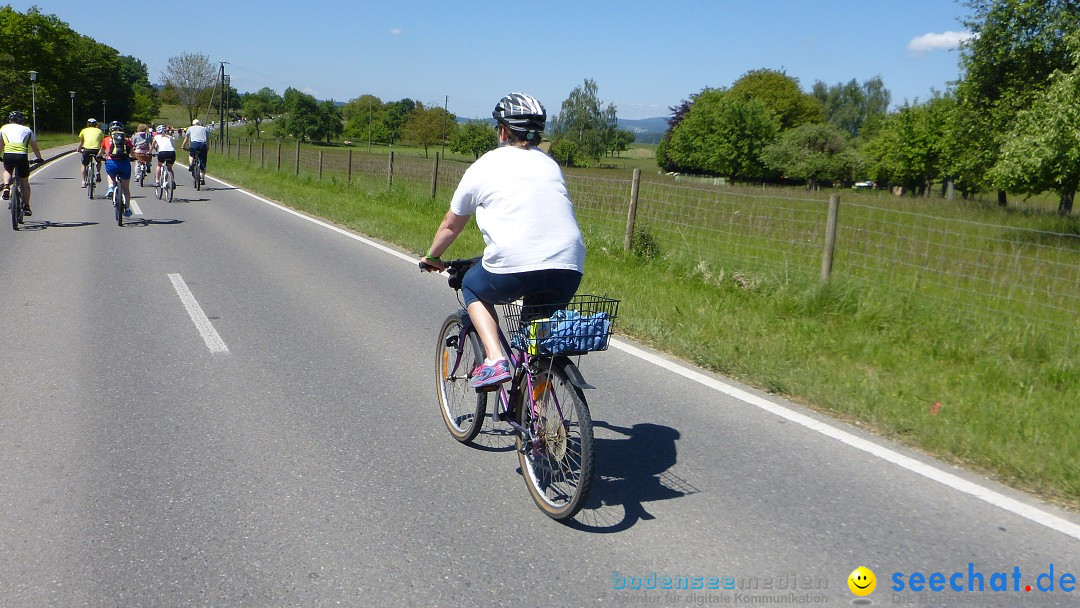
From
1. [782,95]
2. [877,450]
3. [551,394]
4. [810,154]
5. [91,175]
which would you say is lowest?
[877,450]

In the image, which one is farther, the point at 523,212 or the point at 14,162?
the point at 14,162

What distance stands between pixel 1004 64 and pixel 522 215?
90.9 feet

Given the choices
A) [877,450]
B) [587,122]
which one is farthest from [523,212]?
[587,122]

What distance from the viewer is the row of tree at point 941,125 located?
21266 millimetres

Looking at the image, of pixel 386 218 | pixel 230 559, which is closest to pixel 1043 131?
pixel 386 218

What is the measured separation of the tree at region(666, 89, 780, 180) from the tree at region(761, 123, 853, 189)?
2.69m

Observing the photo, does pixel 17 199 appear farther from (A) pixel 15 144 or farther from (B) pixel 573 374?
(B) pixel 573 374

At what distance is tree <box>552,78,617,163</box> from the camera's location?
137875 mm

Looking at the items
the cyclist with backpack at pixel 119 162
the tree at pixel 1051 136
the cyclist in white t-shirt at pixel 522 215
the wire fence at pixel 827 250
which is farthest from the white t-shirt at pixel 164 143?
the tree at pixel 1051 136

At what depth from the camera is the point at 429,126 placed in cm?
11938

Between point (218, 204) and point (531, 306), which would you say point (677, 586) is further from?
point (218, 204)

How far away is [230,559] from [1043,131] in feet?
73.0

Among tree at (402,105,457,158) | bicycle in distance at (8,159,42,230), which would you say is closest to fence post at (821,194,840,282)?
bicycle in distance at (8,159,42,230)

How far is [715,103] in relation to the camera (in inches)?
4126
